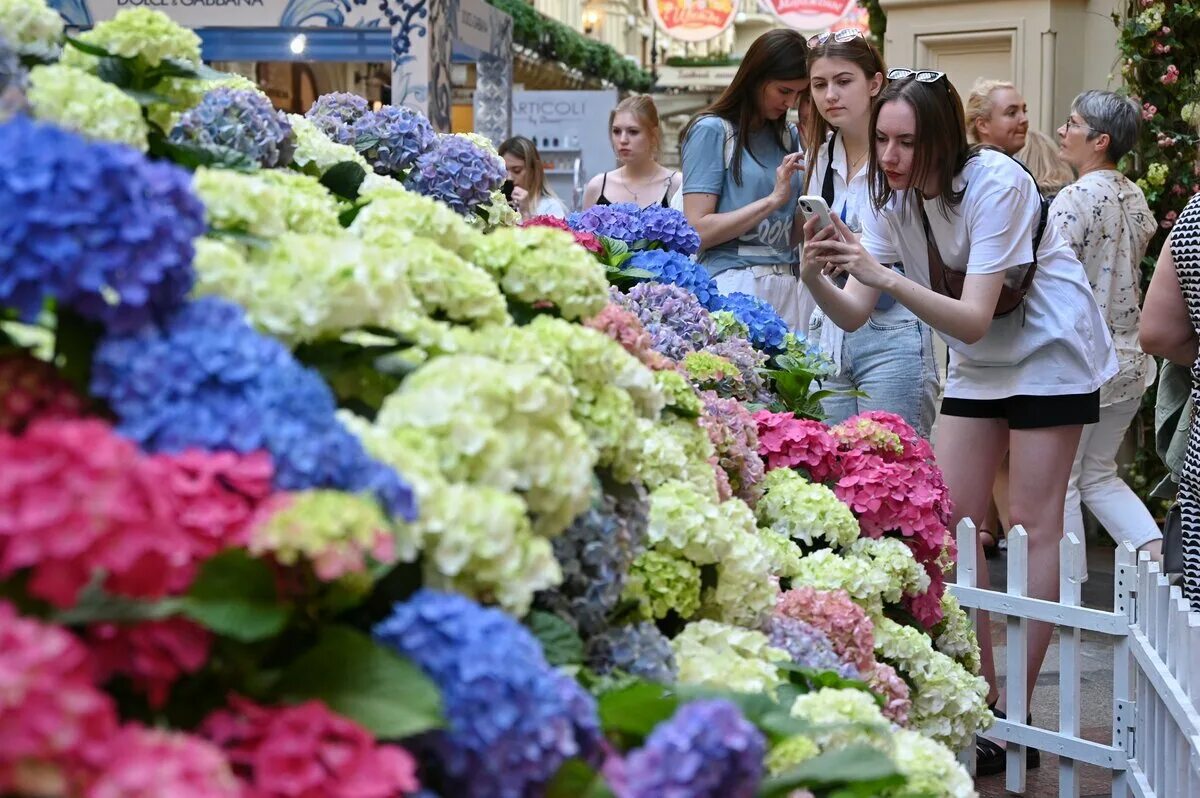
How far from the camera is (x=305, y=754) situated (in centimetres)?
99

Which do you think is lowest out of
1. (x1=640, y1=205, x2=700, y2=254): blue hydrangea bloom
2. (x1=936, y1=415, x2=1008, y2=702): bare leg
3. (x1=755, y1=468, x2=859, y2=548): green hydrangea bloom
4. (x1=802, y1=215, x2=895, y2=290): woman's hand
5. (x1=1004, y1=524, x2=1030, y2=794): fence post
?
(x1=1004, y1=524, x2=1030, y2=794): fence post

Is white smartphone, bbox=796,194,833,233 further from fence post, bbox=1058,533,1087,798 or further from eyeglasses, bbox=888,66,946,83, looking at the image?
fence post, bbox=1058,533,1087,798

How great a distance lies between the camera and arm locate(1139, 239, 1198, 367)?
3500 mm

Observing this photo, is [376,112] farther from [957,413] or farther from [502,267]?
[957,413]

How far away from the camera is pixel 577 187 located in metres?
14.2

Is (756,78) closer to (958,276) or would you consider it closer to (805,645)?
(958,276)

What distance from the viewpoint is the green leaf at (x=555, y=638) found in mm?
1430

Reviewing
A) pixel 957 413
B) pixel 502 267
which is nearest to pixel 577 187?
pixel 957 413

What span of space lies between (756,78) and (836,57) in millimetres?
343

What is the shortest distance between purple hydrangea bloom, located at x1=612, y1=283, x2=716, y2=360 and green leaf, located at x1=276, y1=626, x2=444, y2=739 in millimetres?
2251

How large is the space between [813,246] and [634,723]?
8.24ft

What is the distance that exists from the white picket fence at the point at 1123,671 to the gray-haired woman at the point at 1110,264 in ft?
6.65

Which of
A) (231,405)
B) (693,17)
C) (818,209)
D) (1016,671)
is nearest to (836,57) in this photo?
(818,209)

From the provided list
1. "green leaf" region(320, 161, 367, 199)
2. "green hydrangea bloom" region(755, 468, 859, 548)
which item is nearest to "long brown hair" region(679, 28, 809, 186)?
"green hydrangea bloom" region(755, 468, 859, 548)
